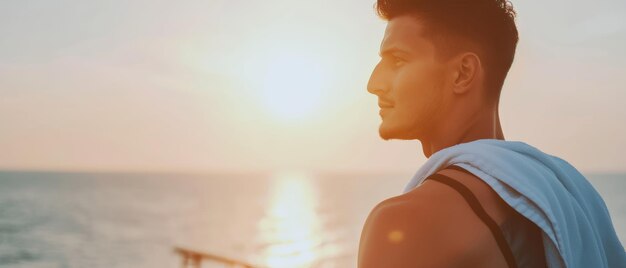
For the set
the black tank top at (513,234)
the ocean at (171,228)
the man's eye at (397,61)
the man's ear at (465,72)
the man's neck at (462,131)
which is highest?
the ocean at (171,228)

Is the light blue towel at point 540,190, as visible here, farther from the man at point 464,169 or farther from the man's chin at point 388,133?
the man's chin at point 388,133

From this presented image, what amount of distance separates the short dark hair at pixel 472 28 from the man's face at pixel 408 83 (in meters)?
0.03

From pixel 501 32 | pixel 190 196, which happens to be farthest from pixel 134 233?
pixel 501 32

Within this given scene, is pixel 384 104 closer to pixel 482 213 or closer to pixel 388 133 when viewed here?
pixel 388 133

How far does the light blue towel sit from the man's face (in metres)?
0.16

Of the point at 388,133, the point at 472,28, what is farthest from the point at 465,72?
the point at 388,133

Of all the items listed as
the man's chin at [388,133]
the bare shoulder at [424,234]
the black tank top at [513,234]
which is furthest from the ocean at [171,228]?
the bare shoulder at [424,234]

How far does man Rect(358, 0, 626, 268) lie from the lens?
1.02 metres

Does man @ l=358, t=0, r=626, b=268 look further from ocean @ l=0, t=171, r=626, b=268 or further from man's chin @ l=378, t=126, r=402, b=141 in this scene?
ocean @ l=0, t=171, r=626, b=268

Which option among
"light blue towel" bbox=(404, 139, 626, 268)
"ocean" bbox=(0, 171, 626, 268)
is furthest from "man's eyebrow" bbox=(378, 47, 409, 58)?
"ocean" bbox=(0, 171, 626, 268)

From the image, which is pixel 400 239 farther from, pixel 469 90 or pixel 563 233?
pixel 469 90

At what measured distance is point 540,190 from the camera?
3.89 ft

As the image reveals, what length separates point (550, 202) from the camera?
120 cm

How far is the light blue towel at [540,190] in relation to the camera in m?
1.15
